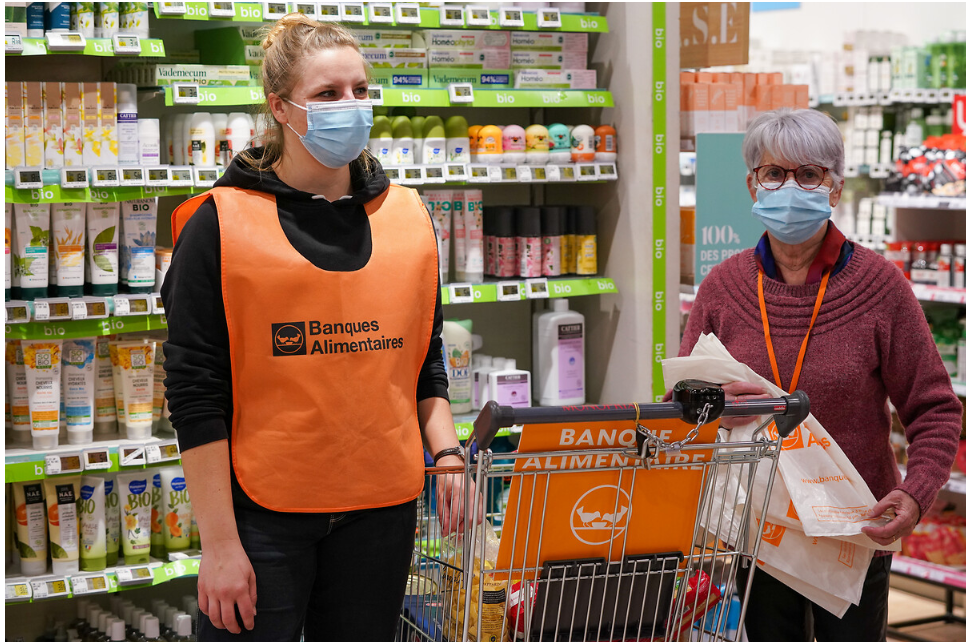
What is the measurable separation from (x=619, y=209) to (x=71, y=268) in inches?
75.5

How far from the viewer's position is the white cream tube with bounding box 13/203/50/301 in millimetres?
2949

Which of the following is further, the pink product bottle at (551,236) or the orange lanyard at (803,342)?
the pink product bottle at (551,236)

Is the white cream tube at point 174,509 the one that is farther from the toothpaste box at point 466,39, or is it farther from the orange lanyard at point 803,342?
the orange lanyard at point 803,342

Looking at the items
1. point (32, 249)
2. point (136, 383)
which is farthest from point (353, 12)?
point (136, 383)

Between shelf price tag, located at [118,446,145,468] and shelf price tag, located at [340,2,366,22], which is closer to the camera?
shelf price tag, located at [118,446,145,468]

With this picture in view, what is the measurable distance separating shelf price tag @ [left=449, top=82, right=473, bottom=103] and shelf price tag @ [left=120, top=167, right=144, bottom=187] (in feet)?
3.36

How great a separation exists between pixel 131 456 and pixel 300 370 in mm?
1686

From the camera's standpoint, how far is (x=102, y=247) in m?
3.06

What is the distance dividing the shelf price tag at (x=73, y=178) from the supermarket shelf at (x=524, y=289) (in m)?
1.17

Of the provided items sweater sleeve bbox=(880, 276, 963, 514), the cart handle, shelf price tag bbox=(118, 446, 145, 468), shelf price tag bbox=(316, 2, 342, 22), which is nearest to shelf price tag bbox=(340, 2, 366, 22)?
Result: shelf price tag bbox=(316, 2, 342, 22)

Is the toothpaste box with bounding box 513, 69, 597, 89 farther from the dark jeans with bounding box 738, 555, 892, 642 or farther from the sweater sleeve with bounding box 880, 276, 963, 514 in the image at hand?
the dark jeans with bounding box 738, 555, 892, 642

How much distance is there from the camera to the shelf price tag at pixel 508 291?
349 centimetres

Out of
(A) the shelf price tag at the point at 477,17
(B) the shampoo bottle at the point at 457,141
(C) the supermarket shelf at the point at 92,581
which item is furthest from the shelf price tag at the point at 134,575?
(A) the shelf price tag at the point at 477,17

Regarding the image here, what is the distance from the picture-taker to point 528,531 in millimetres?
1562
